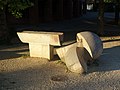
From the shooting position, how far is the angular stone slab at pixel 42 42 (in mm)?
10185

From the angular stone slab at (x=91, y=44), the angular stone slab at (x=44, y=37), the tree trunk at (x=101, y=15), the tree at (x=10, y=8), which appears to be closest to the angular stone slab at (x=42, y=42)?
the angular stone slab at (x=44, y=37)

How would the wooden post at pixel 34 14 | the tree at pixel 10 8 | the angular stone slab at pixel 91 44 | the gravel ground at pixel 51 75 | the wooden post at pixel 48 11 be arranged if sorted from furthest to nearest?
the wooden post at pixel 48 11, the wooden post at pixel 34 14, the tree at pixel 10 8, the angular stone slab at pixel 91 44, the gravel ground at pixel 51 75

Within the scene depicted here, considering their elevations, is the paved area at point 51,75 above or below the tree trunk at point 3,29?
below

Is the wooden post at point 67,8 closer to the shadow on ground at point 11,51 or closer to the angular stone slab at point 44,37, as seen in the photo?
the shadow on ground at point 11,51

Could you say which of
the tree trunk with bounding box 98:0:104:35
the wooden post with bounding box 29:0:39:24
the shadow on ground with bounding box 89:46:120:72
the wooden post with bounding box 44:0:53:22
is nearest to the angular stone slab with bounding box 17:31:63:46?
the shadow on ground with bounding box 89:46:120:72

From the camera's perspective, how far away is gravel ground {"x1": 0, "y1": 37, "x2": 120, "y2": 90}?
766 centimetres

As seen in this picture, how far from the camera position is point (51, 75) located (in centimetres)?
868

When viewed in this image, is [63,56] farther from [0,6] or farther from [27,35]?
[0,6]

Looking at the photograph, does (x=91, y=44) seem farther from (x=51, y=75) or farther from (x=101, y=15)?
(x=101, y=15)

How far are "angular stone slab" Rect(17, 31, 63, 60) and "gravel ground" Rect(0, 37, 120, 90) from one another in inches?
9.8

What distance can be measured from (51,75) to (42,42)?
2.11 m

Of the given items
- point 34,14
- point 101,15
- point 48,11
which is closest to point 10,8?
point 101,15

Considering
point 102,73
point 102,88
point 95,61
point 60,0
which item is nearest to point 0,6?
point 95,61

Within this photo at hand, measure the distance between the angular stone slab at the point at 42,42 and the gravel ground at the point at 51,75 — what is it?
0.25 metres
